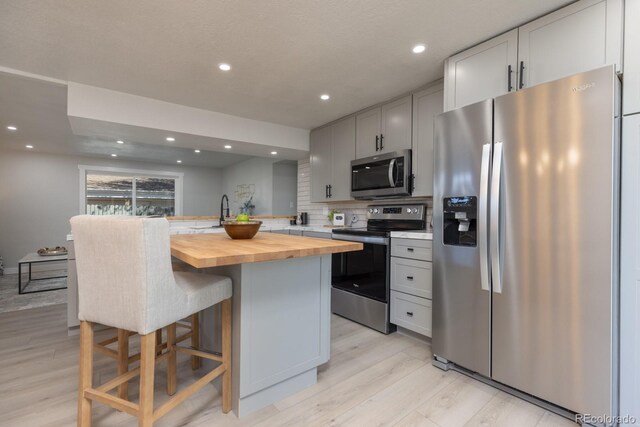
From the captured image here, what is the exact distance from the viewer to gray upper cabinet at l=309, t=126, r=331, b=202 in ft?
12.9

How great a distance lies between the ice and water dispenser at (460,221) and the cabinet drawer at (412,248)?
0.35 metres

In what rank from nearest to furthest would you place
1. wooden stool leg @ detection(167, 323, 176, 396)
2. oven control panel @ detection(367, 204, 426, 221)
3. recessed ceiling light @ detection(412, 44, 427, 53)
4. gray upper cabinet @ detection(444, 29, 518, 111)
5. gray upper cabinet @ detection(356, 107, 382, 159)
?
wooden stool leg @ detection(167, 323, 176, 396) → gray upper cabinet @ detection(444, 29, 518, 111) → recessed ceiling light @ detection(412, 44, 427, 53) → oven control panel @ detection(367, 204, 426, 221) → gray upper cabinet @ detection(356, 107, 382, 159)

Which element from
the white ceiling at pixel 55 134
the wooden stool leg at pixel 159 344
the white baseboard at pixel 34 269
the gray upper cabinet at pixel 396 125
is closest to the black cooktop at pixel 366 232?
the gray upper cabinet at pixel 396 125

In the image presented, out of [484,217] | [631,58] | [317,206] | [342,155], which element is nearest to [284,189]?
[317,206]

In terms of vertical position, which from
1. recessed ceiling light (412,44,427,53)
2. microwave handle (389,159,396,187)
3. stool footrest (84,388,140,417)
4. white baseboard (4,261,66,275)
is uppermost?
recessed ceiling light (412,44,427,53)

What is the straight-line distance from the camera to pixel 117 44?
81.6 inches

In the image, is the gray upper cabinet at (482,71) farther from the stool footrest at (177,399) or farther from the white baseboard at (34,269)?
the white baseboard at (34,269)

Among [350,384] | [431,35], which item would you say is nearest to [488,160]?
[431,35]

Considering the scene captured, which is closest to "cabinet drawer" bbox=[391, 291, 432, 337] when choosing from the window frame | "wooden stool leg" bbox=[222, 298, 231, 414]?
"wooden stool leg" bbox=[222, 298, 231, 414]

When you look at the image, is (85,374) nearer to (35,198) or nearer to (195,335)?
(195,335)

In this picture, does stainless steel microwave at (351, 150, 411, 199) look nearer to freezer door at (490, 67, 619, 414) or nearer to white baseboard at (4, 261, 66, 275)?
freezer door at (490, 67, 619, 414)

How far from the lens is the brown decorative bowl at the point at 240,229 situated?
6.20ft

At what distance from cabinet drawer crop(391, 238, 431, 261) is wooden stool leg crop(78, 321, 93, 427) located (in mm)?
2151

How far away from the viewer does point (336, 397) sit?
1.74m
